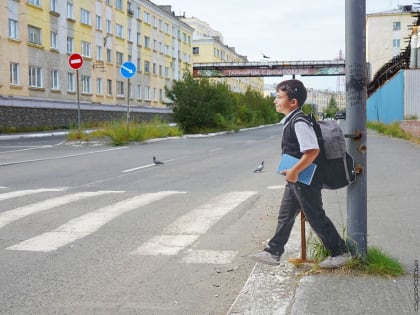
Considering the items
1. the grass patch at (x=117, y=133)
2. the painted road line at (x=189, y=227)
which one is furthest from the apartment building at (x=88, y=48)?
the painted road line at (x=189, y=227)

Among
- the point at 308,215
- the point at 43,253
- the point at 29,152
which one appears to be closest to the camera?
the point at 308,215

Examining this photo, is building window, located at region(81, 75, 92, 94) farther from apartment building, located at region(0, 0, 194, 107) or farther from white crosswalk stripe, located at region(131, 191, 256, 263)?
white crosswalk stripe, located at region(131, 191, 256, 263)

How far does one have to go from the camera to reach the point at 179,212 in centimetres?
794

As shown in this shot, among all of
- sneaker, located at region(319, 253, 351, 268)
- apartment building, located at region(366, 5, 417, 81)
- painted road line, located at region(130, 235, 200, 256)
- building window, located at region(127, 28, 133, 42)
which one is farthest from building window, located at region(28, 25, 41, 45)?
apartment building, located at region(366, 5, 417, 81)

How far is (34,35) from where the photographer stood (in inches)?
1522

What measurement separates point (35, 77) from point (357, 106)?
36968 millimetres

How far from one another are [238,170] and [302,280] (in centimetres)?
965

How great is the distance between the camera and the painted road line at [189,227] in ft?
19.2

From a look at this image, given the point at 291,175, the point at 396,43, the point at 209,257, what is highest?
the point at 396,43

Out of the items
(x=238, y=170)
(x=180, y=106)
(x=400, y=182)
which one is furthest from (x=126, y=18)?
(x=400, y=182)

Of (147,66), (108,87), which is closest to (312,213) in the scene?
(108,87)

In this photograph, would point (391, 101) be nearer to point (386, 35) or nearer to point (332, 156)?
point (332, 156)

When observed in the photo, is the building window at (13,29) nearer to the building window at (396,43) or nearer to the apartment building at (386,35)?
the apartment building at (386,35)

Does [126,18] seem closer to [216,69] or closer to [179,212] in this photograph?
[216,69]
